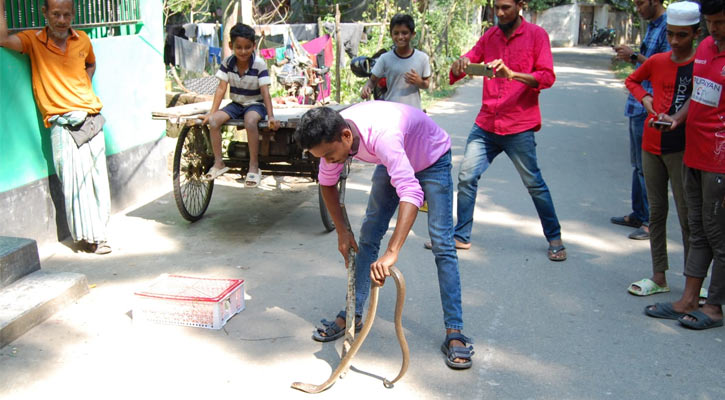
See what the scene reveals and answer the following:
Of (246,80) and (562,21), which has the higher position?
(562,21)

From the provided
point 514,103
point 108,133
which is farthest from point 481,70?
point 108,133

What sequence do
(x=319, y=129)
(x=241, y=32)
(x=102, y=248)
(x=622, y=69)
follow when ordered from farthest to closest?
1. (x=622, y=69)
2. (x=241, y=32)
3. (x=102, y=248)
4. (x=319, y=129)

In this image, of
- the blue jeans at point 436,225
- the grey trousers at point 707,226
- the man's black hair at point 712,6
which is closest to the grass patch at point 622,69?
the grey trousers at point 707,226

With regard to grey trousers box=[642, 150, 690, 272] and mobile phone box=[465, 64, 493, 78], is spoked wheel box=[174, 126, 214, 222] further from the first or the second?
grey trousers box=[642, 150, 690, 272]

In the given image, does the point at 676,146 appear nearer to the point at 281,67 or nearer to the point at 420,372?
the point at 420,372

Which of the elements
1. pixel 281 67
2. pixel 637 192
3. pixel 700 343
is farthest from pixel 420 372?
pixel 281 67

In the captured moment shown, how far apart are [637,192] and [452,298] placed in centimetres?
296

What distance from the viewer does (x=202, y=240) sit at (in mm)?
5832

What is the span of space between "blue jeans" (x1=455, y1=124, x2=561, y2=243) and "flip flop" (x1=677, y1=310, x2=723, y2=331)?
1.39 meters

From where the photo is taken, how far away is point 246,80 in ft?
19.6

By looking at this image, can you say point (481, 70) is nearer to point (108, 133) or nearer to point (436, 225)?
point (436, 225)

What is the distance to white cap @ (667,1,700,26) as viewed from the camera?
13.6ft

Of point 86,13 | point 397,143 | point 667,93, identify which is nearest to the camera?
point 397,143

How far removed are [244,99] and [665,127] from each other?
3388mm
